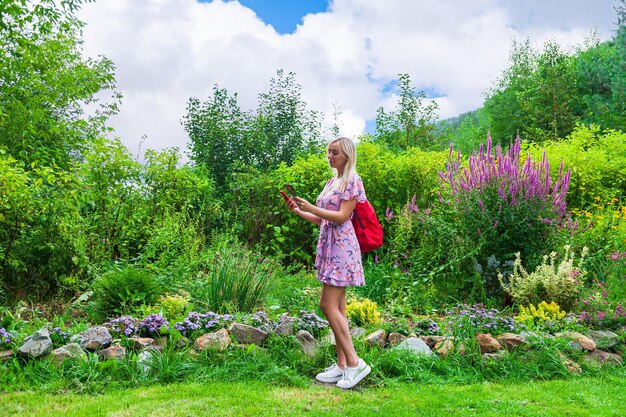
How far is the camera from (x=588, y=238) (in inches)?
303

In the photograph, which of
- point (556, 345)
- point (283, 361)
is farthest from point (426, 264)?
point (283, 361)

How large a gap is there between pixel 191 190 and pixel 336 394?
190 inches

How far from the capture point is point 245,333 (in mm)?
4766

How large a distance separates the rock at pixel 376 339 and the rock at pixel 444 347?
43 cm

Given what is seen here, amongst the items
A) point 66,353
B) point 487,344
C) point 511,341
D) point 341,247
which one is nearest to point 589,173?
point 511,341

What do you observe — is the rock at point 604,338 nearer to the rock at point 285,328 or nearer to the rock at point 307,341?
the rock at point 307,341

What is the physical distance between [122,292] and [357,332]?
2.11 meters

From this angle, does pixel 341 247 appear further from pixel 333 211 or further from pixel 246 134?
pixel 246 134

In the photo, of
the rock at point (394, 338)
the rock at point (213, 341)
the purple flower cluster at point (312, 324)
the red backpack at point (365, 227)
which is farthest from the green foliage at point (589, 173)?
the rock at point (213, 341)

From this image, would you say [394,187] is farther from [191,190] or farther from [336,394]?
[336,394]

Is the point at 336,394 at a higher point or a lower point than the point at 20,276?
lower

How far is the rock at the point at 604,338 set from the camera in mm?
5402

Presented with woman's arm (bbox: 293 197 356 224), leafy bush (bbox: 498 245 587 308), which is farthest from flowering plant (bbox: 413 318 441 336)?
woman's arm (bbox: 293 197 356 224)

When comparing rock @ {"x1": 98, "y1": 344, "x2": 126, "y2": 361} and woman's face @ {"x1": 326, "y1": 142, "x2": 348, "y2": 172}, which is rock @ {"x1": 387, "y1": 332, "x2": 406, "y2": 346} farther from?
rock @ {"x1": 98, "y1": 344, "x2": 126, "y2": 361}
